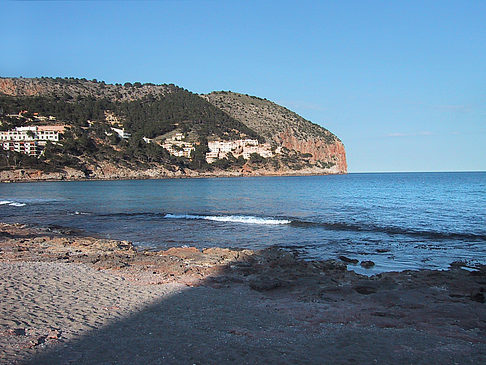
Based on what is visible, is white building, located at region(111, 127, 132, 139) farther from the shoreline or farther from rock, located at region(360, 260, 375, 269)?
rock, located at region(360, 260, 375, 269)

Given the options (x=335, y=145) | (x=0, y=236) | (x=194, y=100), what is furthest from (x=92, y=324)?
(x=335, y=145)

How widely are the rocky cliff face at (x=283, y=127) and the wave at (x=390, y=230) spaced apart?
4730 inches

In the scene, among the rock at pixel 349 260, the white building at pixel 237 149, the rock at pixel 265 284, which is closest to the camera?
the rock at pixel 265 284

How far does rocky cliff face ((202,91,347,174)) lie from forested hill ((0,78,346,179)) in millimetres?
1095

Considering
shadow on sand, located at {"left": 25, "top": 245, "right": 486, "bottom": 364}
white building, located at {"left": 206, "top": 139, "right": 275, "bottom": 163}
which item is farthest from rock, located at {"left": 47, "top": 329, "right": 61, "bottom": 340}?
white building, located at {"left": 206, "top": 139, "right": 275, "bottom": 163}

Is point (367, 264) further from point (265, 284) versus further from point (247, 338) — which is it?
point (247, 338)

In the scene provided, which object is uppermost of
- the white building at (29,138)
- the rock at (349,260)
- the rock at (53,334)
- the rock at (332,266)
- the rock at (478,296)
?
the white building at (29,138)

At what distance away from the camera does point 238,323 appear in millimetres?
6543

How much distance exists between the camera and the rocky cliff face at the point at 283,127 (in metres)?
150

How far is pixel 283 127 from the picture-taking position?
6053 inches

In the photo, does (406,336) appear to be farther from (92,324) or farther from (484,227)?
(484,227)

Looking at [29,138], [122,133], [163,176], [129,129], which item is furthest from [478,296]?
[129,129]

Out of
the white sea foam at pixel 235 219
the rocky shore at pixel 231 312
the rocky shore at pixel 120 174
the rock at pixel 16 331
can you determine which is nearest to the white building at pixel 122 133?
the rocky shore at pixel 120 174

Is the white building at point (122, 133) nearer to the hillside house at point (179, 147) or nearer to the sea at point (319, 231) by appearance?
the hillside house at point (179, 147)
